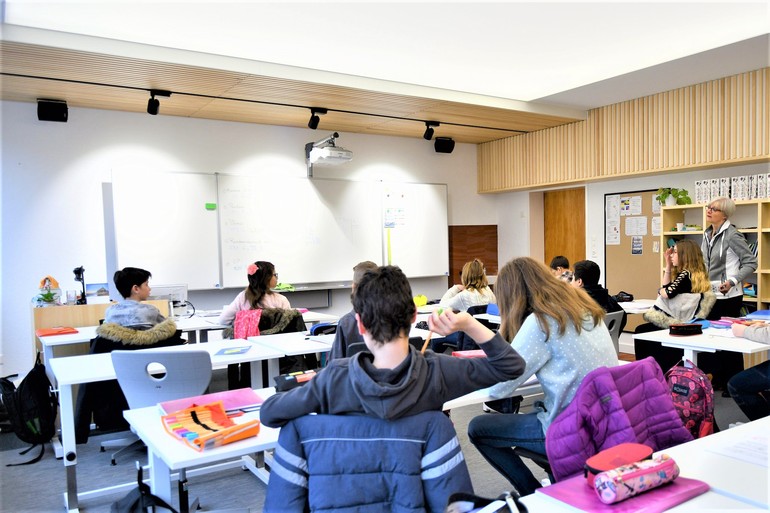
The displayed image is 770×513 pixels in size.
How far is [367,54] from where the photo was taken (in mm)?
5805

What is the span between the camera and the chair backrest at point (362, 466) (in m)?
1.49

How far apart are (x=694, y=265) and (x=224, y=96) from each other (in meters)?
4.68

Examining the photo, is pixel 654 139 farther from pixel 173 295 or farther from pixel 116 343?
pixel 116 343

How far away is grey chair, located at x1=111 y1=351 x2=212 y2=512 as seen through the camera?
9.36ft

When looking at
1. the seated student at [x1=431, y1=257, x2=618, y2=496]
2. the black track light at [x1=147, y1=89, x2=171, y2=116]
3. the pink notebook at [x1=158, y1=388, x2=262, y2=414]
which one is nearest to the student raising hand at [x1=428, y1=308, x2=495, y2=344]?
the seated student at [x1=431, y1=257, x2=618, y2=496]

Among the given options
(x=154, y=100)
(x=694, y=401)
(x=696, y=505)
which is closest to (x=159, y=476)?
(x=696, y=505)

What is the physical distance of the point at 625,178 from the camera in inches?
285

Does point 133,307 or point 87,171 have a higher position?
point 87,171

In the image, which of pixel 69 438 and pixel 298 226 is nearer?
pixel 69 438

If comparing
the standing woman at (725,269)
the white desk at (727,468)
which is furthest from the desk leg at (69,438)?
the standing woman at (725,269)

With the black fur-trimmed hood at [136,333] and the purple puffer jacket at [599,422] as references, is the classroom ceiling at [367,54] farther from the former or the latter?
the purple puffer jacket at [599,422]

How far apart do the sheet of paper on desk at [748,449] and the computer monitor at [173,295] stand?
15.7 feet

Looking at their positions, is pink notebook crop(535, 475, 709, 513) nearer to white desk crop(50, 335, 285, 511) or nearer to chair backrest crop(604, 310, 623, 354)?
white desk crop(50, 335, 285, 511)

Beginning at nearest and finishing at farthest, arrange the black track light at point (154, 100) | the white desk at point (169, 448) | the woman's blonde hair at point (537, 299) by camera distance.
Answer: the white desk at point (169, 448) < the woman's blonde hair at point (537, 299) < the black track light at point (154, 100)
